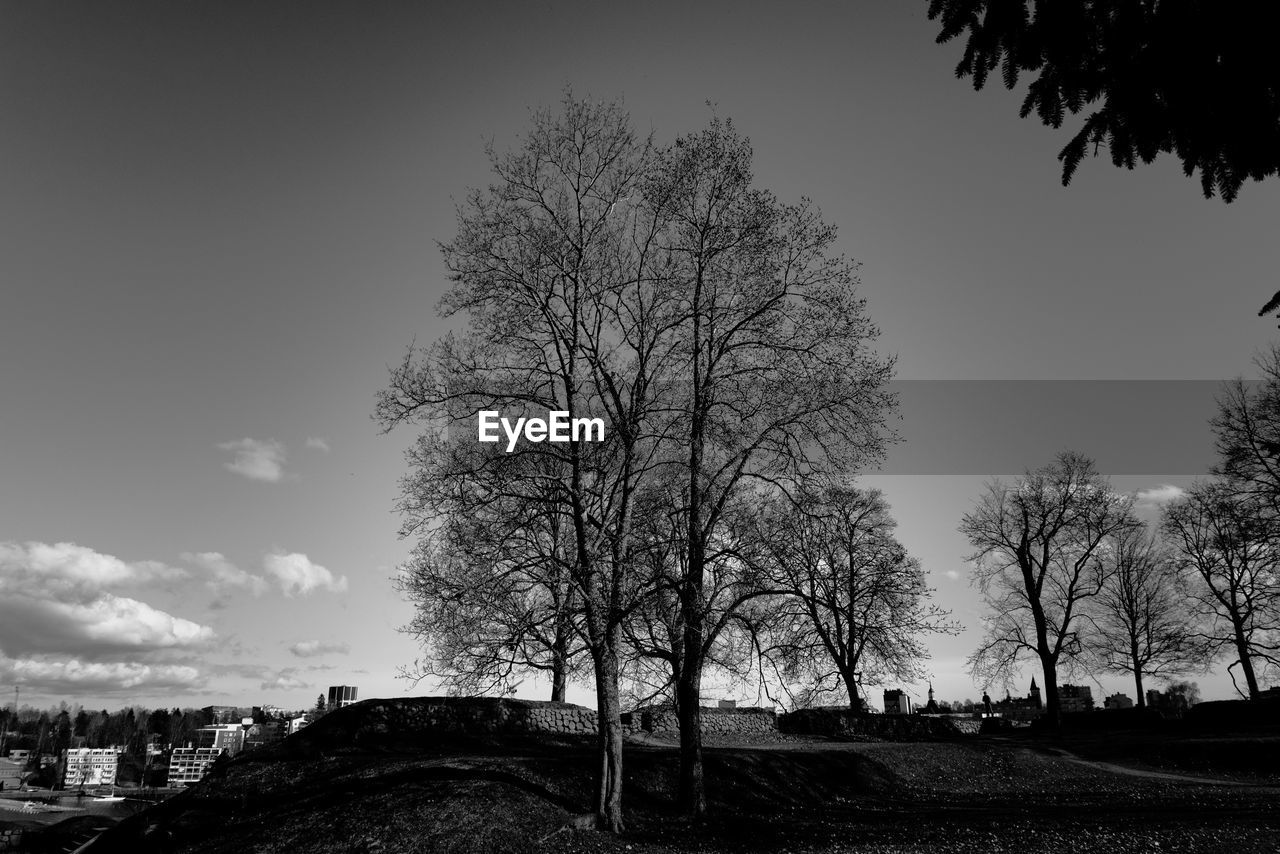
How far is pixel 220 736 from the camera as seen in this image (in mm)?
185500

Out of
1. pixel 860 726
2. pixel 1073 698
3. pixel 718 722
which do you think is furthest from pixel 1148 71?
pixel 1073 698

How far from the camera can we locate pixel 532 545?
14.3m

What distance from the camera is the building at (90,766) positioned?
534 ft

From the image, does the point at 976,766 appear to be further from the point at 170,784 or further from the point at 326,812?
the point at 170,784

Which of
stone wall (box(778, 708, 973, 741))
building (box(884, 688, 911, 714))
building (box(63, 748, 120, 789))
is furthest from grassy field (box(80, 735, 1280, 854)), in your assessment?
building (box(63, 748, 120, 789))

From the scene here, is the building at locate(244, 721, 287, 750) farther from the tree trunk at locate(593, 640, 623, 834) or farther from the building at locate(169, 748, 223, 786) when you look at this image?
the building at locate(169, 748, 223, 786)

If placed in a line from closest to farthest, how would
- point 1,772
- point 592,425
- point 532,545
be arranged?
point 532,545
point 592,425
point 1,772

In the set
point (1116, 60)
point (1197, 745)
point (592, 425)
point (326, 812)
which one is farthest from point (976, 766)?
point (1116, 60)

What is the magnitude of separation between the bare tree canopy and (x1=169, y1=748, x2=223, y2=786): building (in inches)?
7812

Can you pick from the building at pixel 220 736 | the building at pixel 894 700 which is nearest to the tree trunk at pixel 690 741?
the building at pixel 894 700

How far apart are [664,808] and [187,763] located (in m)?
206

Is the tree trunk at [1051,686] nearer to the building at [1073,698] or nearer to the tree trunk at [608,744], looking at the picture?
the tree trunk at [608,744]

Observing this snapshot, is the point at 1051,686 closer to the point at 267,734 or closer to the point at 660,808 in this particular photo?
the point at 660,808

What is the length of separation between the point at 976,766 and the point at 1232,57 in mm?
25173
